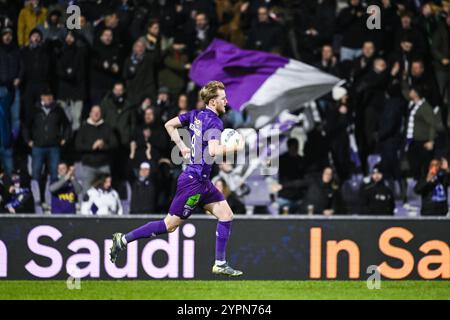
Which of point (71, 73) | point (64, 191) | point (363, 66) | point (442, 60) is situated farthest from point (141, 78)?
point (442, 60)

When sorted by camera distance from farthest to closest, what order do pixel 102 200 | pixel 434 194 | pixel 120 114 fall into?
pixel 120 114, pixel 434 194, pixel 102 200

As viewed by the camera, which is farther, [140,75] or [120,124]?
[140,75]

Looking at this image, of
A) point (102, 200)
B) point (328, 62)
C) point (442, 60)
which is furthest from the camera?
point (442, 60)

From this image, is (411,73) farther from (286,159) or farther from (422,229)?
(422,229)

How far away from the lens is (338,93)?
751 inches

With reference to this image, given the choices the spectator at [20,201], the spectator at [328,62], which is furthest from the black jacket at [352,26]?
the spectator at [20,201]

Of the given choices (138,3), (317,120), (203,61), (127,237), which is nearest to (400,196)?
(317,120)

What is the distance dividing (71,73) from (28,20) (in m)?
1.44

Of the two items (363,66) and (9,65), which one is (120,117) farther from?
(363,66)

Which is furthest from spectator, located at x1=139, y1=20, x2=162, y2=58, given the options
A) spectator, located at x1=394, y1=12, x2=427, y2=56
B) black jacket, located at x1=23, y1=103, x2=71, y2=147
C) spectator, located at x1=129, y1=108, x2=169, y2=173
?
spectator, located at x1=394, y1=12, x2=427, y2=56

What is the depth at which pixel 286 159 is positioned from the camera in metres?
18.4

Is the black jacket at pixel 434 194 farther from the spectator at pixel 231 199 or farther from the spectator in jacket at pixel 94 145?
the spectator in jacket at pixel 94 145

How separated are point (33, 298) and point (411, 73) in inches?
330

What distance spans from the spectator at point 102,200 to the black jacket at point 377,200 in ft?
12.0
